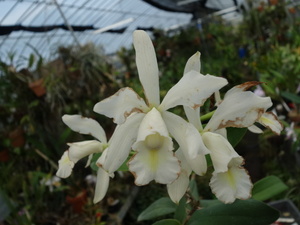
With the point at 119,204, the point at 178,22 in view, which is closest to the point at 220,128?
the point at 119,204

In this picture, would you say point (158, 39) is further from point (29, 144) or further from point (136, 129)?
point (136, 129)

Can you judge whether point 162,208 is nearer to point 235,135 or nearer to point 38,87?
point 235,135

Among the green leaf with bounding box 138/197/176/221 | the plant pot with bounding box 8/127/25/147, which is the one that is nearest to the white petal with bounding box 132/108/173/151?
the green leaf with bounding box 138/197/176/221

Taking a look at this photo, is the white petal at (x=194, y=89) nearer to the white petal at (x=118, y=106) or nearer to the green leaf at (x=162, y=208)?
the white petal at (x=118, y=106)

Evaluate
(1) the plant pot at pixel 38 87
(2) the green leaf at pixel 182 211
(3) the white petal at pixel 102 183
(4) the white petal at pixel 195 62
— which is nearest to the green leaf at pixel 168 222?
(2) the green leaf at pixel 182 211

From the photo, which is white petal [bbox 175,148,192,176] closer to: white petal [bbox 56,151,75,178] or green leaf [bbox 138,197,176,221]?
white petal [bbox 56,151,75,178]

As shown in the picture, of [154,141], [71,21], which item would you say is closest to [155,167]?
[154,141]
